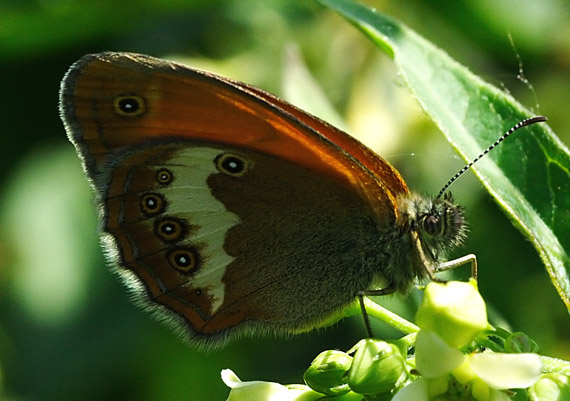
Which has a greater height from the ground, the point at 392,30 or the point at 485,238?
the point at 392,30

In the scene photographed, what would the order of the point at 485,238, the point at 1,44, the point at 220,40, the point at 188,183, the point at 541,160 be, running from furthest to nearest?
the point at 220,40 < the point at 1,44 < the point at 485,238 < the point at 188,183 < the point at 541,160

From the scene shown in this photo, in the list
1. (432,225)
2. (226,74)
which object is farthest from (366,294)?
(226,74)

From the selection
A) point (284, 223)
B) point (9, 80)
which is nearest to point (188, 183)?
point (284, 223)

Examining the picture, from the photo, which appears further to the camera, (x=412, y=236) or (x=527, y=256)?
(x=527, y=256)

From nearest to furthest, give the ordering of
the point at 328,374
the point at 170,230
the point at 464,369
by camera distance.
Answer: the point at 464,369
the point at 328,374
the point at 170,230

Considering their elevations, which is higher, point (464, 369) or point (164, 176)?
point (464, 369)

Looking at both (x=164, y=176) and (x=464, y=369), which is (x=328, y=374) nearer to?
(x=464, y=369)

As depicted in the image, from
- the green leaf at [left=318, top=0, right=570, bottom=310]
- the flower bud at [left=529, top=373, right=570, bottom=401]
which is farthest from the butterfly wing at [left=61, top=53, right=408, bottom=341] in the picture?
the flower bud at [left=529, top=373, right=570, bottom=401]

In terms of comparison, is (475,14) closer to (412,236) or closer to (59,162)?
(412,236)
